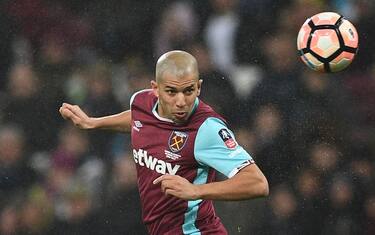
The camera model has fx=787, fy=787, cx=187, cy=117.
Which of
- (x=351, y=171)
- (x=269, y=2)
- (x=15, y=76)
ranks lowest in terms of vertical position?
(x=351, y=171)

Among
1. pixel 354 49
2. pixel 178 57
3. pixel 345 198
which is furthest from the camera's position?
pixel 345 198

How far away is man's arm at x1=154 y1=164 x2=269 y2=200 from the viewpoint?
396 centimetres

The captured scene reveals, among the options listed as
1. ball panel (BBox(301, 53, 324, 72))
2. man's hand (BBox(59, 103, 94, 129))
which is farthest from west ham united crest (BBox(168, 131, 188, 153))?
ball panel (BBox(301, 53, 324, 72))

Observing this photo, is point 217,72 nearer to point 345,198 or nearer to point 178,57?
point 345,198

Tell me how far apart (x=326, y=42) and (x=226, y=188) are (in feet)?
6.41

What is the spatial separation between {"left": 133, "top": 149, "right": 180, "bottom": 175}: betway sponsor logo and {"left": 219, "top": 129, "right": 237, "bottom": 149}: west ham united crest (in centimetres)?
38

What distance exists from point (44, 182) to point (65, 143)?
1.27 ft

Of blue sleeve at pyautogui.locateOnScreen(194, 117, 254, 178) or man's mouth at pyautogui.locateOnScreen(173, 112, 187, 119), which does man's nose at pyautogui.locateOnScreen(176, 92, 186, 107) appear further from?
blue sleeve at pyautogui.locateOnScreen(194, 117, 254, 178)

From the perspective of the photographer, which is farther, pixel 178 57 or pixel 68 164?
pixel 68 164

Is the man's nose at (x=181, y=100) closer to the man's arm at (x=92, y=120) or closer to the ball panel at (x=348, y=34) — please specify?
the man's arm at (x=92, y=120)

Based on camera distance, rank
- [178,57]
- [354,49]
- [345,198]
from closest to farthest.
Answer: [178,57], [354,49], [345,198]

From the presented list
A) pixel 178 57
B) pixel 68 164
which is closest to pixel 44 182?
pixel 68 164

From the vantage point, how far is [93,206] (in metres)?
6.91

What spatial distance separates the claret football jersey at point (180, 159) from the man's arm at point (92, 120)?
1.36 feet
